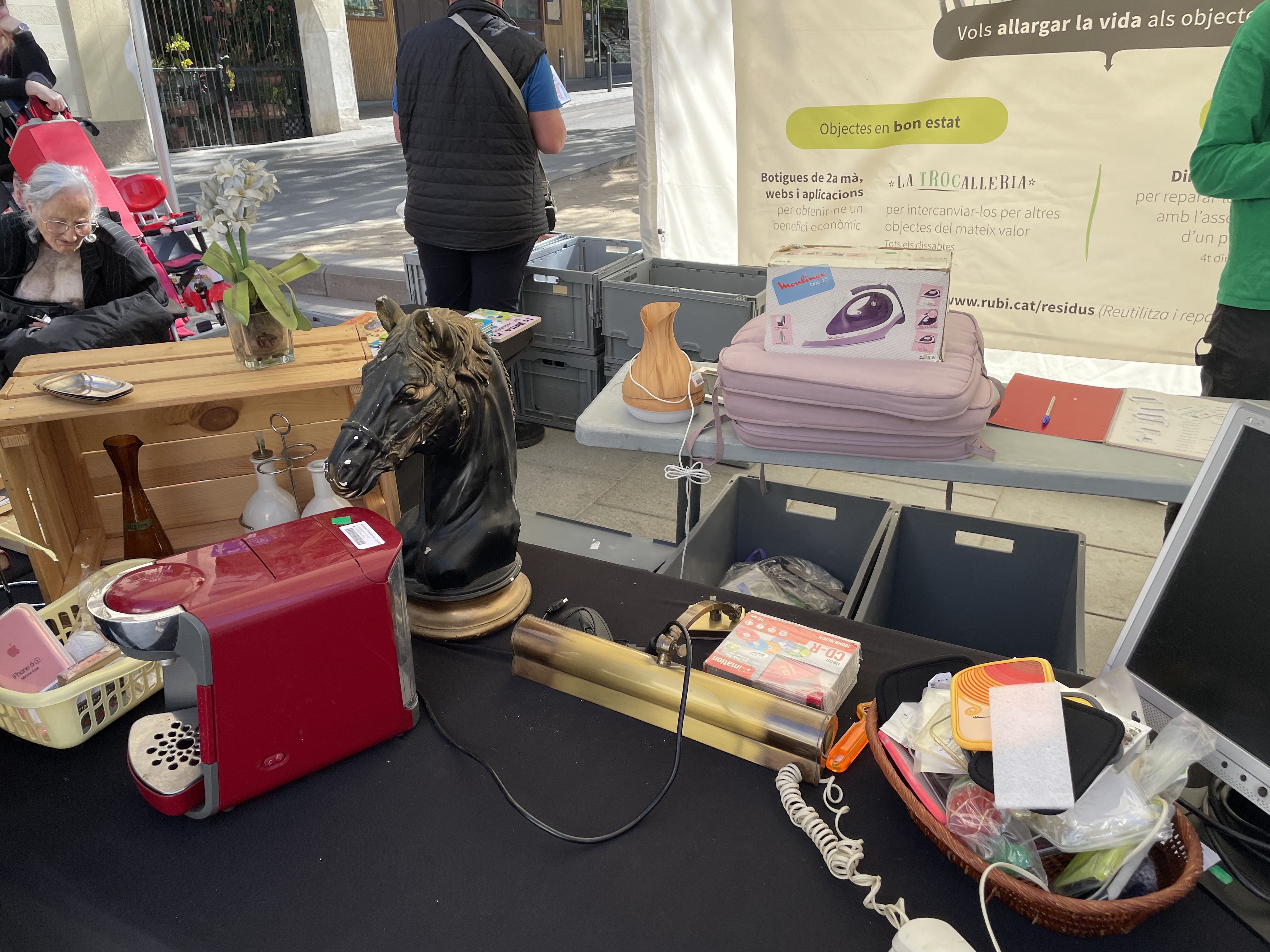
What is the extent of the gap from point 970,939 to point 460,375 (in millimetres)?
839

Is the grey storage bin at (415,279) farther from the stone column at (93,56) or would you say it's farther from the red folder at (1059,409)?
the stone column at (93,56)

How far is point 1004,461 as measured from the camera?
1363 millimetres

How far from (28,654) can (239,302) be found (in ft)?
2.26

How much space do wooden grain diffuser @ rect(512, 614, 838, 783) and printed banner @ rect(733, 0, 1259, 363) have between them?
2.36 m

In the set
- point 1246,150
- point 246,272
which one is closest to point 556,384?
point 246,272

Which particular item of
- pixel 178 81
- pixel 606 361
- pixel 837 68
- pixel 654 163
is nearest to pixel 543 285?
pixel 606 361

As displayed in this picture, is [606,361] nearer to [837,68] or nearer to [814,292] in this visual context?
[837,68]

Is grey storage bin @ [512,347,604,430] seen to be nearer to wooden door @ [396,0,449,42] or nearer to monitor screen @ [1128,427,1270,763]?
monitor screen @ [1128,427,1270,763]

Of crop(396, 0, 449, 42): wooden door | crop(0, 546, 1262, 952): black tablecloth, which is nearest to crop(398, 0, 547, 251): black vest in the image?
crop(0, 546, 1262, 952): black tablecloth

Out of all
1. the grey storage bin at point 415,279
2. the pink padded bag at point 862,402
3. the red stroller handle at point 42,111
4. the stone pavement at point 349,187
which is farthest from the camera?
the stone pavement at point 349,187

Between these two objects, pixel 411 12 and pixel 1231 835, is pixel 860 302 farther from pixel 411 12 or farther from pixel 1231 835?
pixel 411 12

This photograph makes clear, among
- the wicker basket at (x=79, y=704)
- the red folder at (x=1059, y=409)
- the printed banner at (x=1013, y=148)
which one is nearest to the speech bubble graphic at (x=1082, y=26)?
the printed banner at (x=1013, y=148)

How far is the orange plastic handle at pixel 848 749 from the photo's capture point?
3.15ft

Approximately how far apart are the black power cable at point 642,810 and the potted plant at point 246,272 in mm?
796
